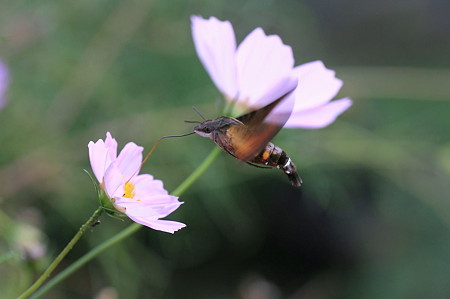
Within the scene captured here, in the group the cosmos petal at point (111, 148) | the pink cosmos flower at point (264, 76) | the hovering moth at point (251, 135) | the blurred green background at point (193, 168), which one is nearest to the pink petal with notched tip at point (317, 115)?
the pink cosmos flower at point (264, 76)

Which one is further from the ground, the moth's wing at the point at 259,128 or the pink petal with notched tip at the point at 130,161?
the moth's wing at the point at 259,128

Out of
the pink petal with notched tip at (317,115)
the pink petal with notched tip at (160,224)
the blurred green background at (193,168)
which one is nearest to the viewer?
the pink petal with notched tip at (160,224)

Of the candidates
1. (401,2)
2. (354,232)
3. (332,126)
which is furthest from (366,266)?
(401,2)

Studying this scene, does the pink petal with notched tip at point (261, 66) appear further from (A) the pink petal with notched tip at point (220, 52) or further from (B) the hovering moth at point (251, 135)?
(B) the hovering moth at point (251, 135)

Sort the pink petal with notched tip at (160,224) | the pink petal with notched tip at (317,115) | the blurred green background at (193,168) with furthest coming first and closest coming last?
1. the blurred green background at (193,168)
2. the pink petal with notched tip at (317,115)
3. the pink petal with notched tip at (160,224)

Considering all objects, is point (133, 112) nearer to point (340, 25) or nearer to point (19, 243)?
point (19, 243)

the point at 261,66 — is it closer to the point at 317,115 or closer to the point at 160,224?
the point at 317,115

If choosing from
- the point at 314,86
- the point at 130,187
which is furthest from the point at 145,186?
the point at 314,86

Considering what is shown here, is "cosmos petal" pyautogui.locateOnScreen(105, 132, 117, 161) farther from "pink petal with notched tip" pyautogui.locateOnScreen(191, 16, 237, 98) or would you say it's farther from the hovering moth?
"pink petal with notched tip" pyautogui.locateOnScreen(191, 16, 237, 98)
